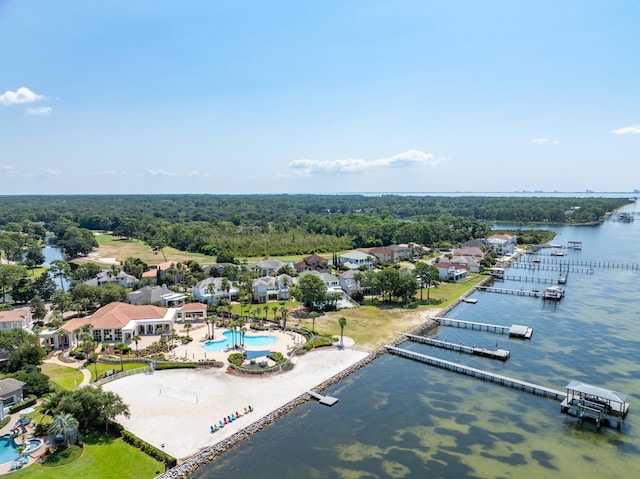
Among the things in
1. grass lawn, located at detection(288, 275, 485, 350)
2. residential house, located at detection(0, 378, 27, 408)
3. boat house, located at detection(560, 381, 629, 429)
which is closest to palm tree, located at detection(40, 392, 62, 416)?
residential house, located at detection(0, 378, 27, 408)

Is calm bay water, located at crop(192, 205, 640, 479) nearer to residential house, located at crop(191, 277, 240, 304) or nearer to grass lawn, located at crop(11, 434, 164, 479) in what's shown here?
grass lawn, located at crop(11, 434, 164, 479)

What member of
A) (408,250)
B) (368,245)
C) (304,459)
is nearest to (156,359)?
(304,459)

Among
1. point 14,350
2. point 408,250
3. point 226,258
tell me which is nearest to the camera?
point 14,350

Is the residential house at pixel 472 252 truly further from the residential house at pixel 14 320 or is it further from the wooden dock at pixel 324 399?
the residential house at pixel 14 320

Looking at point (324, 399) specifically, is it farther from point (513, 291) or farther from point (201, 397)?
point (513, 291)

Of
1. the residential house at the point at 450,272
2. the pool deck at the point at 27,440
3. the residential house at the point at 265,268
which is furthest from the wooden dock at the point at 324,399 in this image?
the residential house at the point at 450,272

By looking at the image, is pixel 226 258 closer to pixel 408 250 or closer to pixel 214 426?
pixel 408 250
